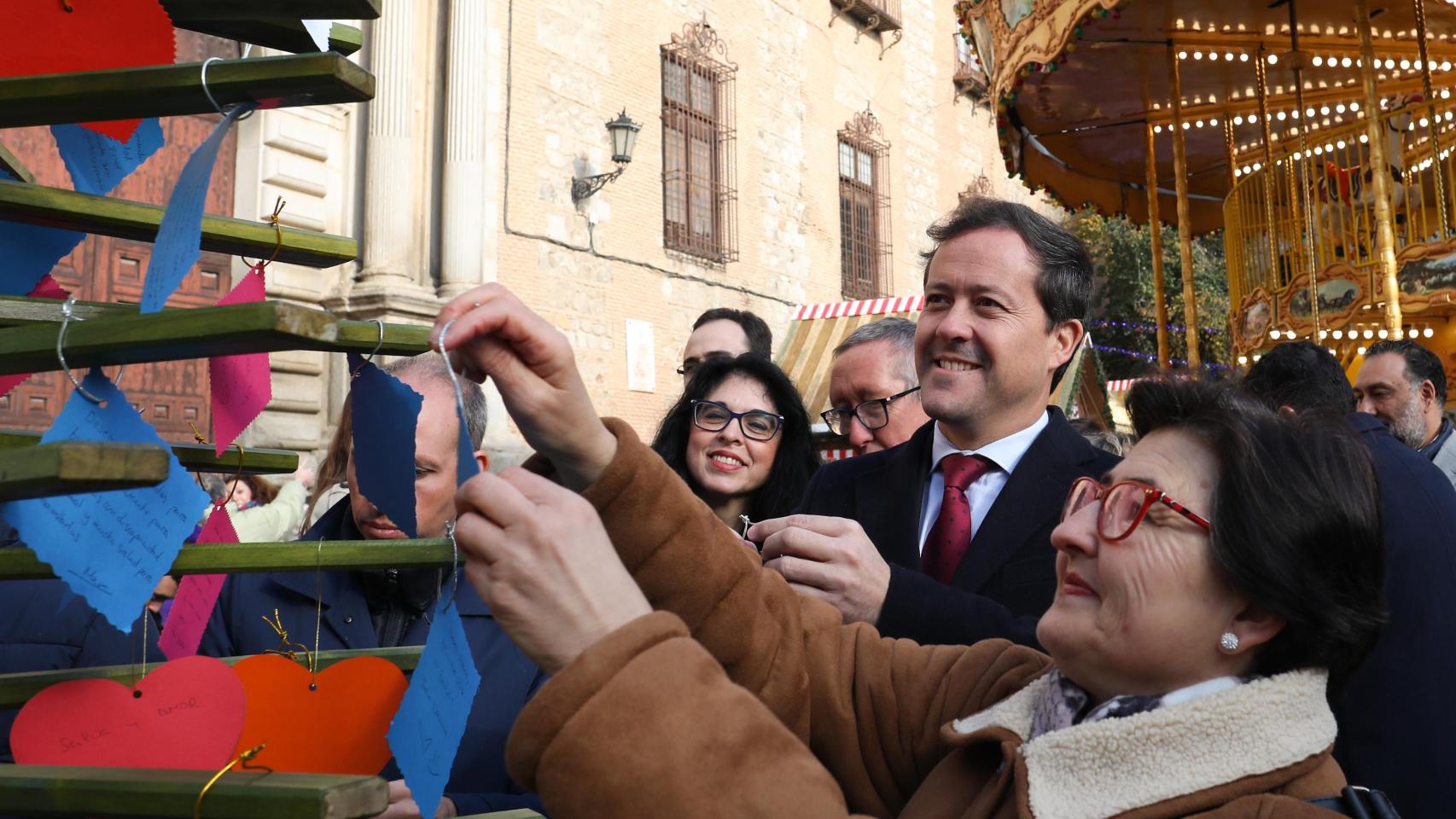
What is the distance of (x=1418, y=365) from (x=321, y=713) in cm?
560

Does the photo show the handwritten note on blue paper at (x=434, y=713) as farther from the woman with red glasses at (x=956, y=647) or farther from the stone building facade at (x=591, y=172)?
the stone building facade at (x=591, y=172)

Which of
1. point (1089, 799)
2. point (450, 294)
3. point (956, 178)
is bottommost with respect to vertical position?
point (1089, 799)

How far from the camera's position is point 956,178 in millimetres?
22859

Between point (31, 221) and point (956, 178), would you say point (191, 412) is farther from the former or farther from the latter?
point (956, 178)

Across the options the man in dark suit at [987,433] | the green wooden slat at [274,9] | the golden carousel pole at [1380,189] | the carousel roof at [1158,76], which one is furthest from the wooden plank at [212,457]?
the golden carousel pole at [1380,189]

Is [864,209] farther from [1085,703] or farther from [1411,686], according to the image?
[1085,703]

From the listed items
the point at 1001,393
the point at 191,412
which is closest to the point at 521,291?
the point at 191,412

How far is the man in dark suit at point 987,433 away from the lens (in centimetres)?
271

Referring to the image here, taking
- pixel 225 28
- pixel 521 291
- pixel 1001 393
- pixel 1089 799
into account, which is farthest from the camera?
pixel 521 291

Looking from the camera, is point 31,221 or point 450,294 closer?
point 31,221

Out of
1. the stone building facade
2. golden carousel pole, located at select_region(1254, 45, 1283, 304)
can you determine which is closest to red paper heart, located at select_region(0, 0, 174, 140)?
golden carousel pole, located at select_region(1254, 45, 1283, 304)

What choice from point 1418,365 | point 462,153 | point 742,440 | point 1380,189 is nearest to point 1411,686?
point 742,440

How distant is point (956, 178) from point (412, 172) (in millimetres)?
12944

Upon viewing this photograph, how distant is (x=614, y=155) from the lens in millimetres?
13883
